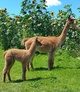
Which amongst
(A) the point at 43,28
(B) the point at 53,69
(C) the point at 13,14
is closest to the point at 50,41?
(B) the point at 53,69

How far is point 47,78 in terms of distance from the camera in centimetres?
1079

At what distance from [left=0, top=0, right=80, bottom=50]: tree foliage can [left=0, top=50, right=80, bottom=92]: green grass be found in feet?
10.8

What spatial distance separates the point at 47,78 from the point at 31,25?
770 cm

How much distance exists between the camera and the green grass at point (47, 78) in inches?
368

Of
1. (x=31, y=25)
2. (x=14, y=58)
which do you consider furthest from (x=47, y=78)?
(x=31, y=25)

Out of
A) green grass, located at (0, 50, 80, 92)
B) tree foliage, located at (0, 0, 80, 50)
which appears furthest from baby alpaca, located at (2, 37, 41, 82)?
tree foliage, located at (0, 0, 80, 50)

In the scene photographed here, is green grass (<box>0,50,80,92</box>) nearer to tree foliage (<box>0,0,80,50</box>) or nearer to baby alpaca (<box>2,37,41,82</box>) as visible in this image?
baby alpaca (<box>2,37,41,82</box>)

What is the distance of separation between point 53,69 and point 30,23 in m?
5.99

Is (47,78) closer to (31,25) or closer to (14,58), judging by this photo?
(14,58)

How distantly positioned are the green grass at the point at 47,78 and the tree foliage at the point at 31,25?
10.8 ft

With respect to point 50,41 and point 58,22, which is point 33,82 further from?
point 58,22

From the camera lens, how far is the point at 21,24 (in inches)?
728

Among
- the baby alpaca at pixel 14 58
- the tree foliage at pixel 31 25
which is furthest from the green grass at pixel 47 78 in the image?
the tree foliage at pixel 31 25

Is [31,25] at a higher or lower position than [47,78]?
higher
